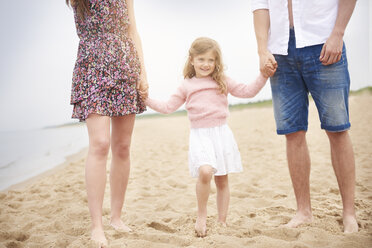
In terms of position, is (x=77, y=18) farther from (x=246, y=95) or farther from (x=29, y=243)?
(x=29, y=243)

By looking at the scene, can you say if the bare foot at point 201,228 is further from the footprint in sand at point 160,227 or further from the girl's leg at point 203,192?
the footprint in sand at point 160,227

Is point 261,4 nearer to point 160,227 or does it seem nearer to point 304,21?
point 304,21

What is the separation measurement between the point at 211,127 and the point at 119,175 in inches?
→ 29.2

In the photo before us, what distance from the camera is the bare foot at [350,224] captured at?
85.7 inches

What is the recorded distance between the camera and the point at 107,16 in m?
2.29

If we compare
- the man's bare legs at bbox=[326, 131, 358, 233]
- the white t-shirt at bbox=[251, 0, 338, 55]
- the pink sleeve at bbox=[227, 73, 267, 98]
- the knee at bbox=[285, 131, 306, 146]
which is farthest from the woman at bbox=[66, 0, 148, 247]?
the man's bare legs at bbox=[326, 131, 358, 233]

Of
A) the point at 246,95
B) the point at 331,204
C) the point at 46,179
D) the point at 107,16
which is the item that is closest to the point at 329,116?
the point at 246,95

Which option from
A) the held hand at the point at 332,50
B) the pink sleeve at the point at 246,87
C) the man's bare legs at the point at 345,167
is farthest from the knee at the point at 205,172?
the held hand at the point at 332,50

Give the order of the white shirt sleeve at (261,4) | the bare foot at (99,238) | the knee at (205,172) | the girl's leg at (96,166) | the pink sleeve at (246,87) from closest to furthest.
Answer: the bare foot at (99,238) < the girl's leg at (96,166) < the knee at (205,172) < the white shirt sleeve at (261,4) < the pink sleeve at (246,87)

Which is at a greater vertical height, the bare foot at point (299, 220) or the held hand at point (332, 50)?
the held hand at point (332, 50)

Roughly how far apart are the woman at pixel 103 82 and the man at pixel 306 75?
2.86 feet

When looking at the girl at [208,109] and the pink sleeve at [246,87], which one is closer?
the girl at [208,109]

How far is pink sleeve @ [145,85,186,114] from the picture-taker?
254cm

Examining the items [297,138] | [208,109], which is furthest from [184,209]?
[297,138]
